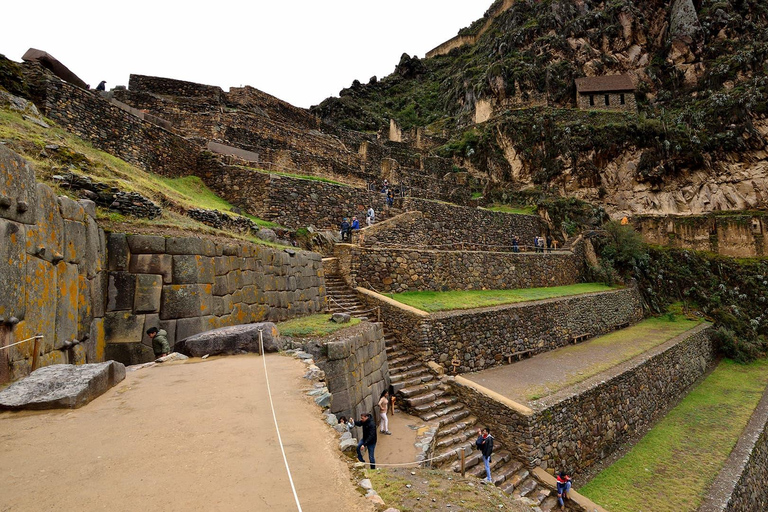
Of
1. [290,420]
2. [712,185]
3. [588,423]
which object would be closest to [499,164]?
[712,185]

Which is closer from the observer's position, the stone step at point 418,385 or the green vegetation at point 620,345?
the stone step at point 418,385

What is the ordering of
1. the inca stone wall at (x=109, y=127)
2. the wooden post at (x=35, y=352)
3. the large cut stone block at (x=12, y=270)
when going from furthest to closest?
the inca stone wall at (x=109, y=127), the wooden post at (x=35, y=352), the large cut stone block at (x=12, y=270)

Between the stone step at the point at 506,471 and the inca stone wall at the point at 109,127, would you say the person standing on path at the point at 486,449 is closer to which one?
the stone step at the point at 506,471

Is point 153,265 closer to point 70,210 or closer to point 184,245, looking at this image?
point 184,245

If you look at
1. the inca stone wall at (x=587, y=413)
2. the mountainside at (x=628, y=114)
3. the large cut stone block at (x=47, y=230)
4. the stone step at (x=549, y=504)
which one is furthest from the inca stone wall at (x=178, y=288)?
the mountainside at (x=628, y=114)

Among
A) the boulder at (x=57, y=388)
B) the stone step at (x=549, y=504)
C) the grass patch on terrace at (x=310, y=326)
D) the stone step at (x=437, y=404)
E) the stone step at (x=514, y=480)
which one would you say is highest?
the boulder at (x=57, y=388)

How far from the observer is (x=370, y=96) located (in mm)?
57156

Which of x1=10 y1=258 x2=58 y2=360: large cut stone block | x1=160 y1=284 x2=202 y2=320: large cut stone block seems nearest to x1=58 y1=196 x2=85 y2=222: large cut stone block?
x1=10 y1=258 x2=58 y2=360: large cut stone block

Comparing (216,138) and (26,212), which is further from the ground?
(216,138)

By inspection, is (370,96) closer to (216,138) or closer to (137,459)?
(216,138)

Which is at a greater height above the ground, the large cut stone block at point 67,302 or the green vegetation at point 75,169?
the green vegetation at point 75,169

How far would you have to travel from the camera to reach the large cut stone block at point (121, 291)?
20.5 feet

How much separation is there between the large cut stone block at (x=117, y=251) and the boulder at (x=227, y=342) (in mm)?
1672

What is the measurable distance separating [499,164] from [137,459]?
32761 mm
